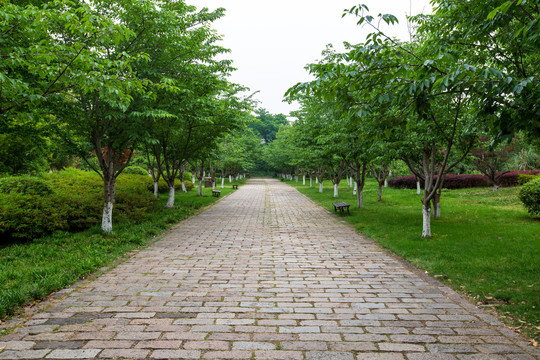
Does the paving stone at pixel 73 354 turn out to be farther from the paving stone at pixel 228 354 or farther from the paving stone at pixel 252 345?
the paving stone at pixel 252 345

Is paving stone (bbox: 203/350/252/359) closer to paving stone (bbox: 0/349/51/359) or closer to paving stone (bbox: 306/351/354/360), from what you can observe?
paving stone (bbox: 306/351/354/360)

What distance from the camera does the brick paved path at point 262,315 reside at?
3.10 metres

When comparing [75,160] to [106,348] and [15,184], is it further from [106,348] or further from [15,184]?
[106,348]

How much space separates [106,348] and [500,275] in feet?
18.7

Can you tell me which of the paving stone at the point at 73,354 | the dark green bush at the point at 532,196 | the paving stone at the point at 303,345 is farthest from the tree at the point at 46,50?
the dark green bush at the point at 532,196

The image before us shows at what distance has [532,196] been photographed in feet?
35.1

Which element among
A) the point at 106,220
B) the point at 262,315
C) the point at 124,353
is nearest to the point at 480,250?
the point at 262,315

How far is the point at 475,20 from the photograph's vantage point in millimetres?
4977

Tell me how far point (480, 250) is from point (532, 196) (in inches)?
222

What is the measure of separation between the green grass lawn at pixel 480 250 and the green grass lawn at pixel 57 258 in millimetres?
5829

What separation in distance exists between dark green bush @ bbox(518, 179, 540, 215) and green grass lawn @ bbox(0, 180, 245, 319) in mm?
11782

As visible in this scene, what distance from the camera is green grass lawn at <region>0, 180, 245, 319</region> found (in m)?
4.38

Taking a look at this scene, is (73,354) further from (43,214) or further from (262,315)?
(43,214)

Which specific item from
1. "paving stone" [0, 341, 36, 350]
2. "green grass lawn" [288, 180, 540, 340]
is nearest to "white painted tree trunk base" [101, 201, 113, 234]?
"paving stone" [0, 341, 36, 350]
